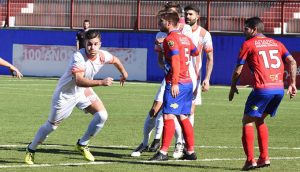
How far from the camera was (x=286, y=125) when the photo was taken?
701 inches

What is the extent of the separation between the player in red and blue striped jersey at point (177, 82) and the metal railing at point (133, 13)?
2010cm

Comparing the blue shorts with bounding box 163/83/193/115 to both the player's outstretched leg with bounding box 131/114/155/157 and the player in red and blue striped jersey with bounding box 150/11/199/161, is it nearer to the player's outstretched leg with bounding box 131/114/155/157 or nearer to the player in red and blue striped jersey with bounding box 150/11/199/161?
the player in red and blue striped jersey with bounding box 150/11/199/161

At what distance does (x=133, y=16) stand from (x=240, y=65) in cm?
2443

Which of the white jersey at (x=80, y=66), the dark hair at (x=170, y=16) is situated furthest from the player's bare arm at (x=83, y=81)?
the dark hair at (x=170, y=16)

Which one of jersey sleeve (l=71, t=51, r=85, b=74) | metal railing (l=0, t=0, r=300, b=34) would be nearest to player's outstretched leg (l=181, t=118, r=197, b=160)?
jersey sleeve (l=71, t=51, r=85, b=74)

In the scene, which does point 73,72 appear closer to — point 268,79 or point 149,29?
point 268,79

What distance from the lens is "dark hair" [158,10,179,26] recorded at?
11969 millimetres

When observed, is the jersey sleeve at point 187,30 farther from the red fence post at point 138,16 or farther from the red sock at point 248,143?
the red fence post at point 138,16

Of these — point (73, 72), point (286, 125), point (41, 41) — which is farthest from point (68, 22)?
point (73, 72)

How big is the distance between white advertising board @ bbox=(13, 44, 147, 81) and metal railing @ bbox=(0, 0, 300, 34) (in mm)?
1537

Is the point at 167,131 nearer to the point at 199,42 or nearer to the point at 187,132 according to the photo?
the point at 187,132

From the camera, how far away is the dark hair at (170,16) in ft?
39.3

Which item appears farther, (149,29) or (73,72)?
(149,29)

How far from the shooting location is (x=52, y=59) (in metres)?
35.2
